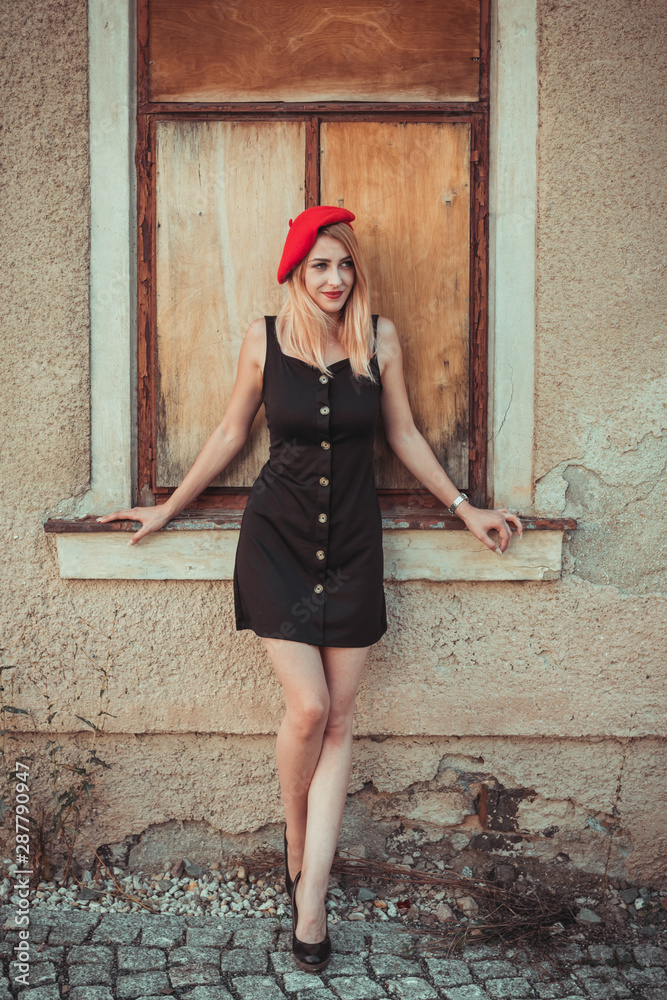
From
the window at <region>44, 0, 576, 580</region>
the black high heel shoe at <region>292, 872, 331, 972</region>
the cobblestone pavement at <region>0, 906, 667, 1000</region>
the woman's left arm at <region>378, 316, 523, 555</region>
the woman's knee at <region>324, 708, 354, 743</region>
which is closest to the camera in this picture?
the cobblestone pavement at <region>0, 906, 667, 1000</region>

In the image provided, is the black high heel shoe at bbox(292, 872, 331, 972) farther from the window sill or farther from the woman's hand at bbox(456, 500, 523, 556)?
the woman's hand at bbox(456, 500, 523, 556)

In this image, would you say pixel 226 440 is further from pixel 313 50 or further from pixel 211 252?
pixel 313 50

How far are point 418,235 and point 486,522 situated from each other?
3.75 ft

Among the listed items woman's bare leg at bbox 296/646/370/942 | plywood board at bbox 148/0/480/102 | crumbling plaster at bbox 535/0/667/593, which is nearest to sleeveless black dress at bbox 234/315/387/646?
woman's bare leg at bbox 296/646/370/942

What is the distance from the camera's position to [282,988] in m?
2.49

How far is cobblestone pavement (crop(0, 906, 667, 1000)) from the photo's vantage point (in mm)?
2473

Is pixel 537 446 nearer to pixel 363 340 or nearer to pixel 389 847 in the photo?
pixel 363 340

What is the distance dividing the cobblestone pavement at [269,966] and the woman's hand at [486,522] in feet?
4.61

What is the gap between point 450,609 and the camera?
10.00ft

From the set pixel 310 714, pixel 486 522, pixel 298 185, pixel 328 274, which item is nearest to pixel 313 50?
pixel 298 185

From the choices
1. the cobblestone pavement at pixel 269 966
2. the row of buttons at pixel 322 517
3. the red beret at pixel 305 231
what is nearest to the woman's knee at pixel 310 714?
the row of buttons at pixel 322 517

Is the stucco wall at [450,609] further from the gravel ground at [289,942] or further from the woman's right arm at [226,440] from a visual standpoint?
the woman's right arm at [226,440]

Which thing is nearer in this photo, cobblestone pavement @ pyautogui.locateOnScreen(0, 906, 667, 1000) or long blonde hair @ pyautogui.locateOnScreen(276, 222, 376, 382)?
cobblestone pavement @ pyautogui.locateOnScreen(0, 906, 667, 1000)

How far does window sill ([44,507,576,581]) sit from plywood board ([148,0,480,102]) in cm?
163
